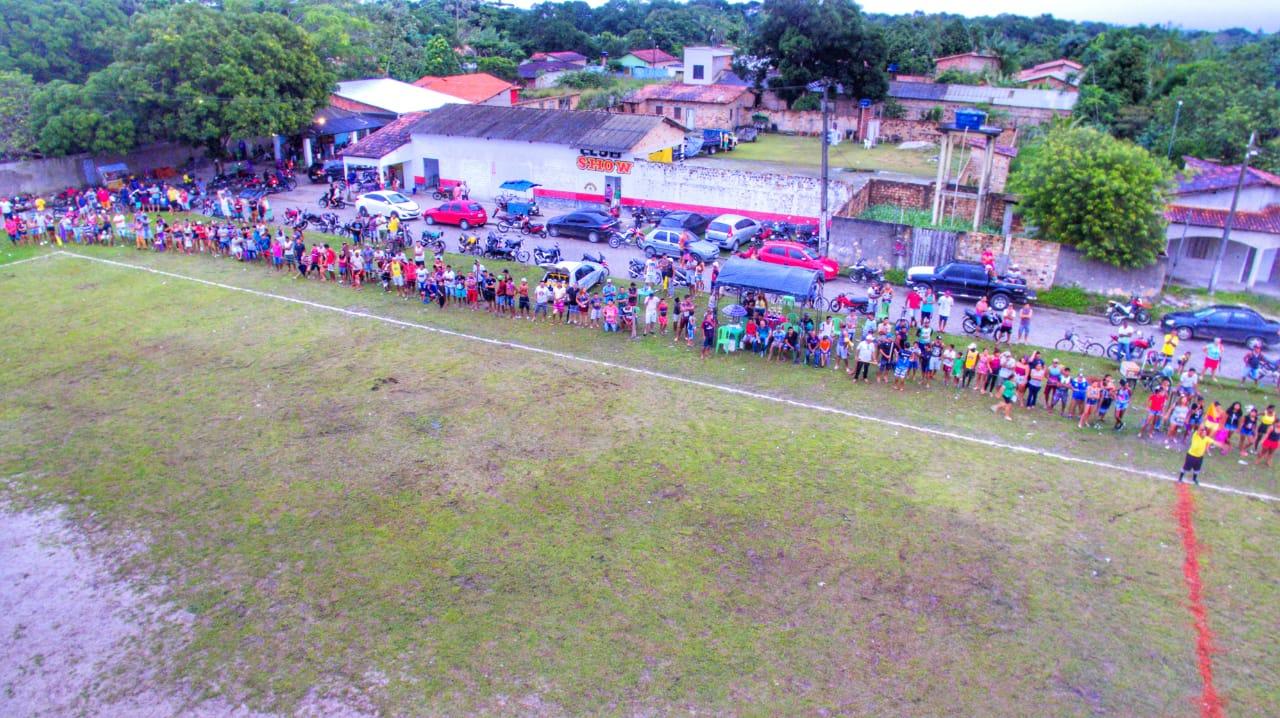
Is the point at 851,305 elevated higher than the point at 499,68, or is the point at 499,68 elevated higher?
the point at 499,68

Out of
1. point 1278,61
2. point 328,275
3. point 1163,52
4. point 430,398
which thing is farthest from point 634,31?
point 430,398

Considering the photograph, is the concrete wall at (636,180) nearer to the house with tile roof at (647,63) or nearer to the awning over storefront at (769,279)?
the awning over storefront at (769,279)

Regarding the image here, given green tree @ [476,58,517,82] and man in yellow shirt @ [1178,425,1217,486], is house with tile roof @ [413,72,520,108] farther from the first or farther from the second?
man in yellow shirt @ [1178,425,1217,486]

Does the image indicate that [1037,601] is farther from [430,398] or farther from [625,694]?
[430,398]

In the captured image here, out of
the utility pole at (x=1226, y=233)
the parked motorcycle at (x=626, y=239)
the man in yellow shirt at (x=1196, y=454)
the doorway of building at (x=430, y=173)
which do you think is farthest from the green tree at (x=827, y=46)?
the man in yellow shirt at (x=1196, y=454)

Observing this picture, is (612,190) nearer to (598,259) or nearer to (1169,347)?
(598,259)

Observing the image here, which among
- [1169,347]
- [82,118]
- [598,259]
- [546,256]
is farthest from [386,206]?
[1169,347]

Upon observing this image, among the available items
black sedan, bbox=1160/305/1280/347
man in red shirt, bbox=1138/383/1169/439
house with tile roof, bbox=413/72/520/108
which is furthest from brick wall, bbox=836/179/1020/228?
house with tile roof, bbox=413/72/520/108
